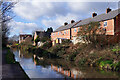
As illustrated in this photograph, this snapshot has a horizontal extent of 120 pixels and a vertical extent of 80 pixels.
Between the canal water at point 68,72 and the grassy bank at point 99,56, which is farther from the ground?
the grassy bank at point 99,56

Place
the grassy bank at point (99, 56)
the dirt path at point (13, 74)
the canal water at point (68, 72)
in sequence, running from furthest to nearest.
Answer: the grassy bank at point (99, 56) → the canal water at point (68, 72) → the dirt path at point (13, 74)

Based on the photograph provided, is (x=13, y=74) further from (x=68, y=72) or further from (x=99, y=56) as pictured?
(x=99, y=56)

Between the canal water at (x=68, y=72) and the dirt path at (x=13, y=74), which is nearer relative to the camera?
the dirt path at (x=13, y=74)

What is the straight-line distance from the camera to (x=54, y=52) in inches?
1109

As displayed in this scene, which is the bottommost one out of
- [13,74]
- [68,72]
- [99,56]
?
[68,72]

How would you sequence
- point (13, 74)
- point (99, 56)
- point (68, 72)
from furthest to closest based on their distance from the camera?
point (99, 56) < point (68, 72) < point (13, 74)

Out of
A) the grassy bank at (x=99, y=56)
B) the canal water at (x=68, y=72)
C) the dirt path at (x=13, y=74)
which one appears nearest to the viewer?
the dirt path at (x=13, y=74)

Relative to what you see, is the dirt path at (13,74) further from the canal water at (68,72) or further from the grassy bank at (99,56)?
the grassy bank at (99,56)

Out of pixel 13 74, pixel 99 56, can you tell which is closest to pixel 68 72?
pixel 99 56

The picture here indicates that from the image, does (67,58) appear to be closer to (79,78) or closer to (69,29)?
(79,78)

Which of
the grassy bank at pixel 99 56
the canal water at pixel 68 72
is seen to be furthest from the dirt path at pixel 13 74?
the grassy bank at pixel 99 56

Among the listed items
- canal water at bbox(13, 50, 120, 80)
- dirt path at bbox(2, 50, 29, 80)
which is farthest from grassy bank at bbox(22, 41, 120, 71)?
dirt path at bbox(2, 50, 29, 80)

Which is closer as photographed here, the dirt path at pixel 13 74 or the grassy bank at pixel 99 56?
the dirt path at pixel 13 74

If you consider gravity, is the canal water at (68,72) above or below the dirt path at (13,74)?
below
